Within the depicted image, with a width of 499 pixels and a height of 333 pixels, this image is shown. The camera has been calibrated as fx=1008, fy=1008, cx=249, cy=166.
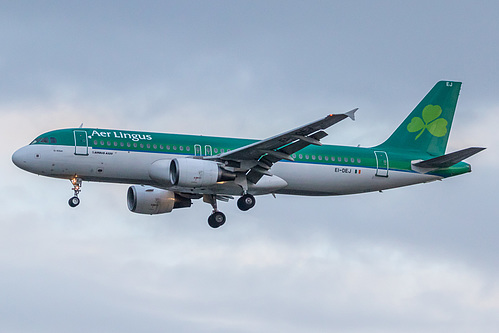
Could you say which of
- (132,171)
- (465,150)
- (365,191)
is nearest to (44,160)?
(132,171)

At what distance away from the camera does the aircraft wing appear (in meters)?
47.0

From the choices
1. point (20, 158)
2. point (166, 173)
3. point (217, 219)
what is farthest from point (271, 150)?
point (20, 158)

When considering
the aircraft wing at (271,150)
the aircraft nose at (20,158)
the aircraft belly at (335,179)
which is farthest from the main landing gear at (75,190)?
the aircraft belly at (335,179)

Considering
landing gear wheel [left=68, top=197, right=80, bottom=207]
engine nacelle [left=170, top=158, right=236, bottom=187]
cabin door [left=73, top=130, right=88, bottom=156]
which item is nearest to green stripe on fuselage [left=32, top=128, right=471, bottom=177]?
cabin door [left=73, top=130, right=88, bottom=156]

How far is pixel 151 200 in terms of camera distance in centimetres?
5481

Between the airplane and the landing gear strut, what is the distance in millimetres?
54

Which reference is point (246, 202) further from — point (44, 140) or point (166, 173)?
point (44, 140)

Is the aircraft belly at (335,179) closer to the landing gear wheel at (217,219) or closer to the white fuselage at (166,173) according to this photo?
the white fuselage at (166,173)

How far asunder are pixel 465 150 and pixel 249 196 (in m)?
11.3

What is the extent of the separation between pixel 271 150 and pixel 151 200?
8734 mm

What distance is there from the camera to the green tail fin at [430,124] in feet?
188

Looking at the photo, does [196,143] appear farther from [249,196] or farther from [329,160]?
[329,160]

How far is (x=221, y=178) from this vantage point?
4988 cm

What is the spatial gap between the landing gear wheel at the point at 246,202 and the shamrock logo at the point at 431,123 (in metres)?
11.4
